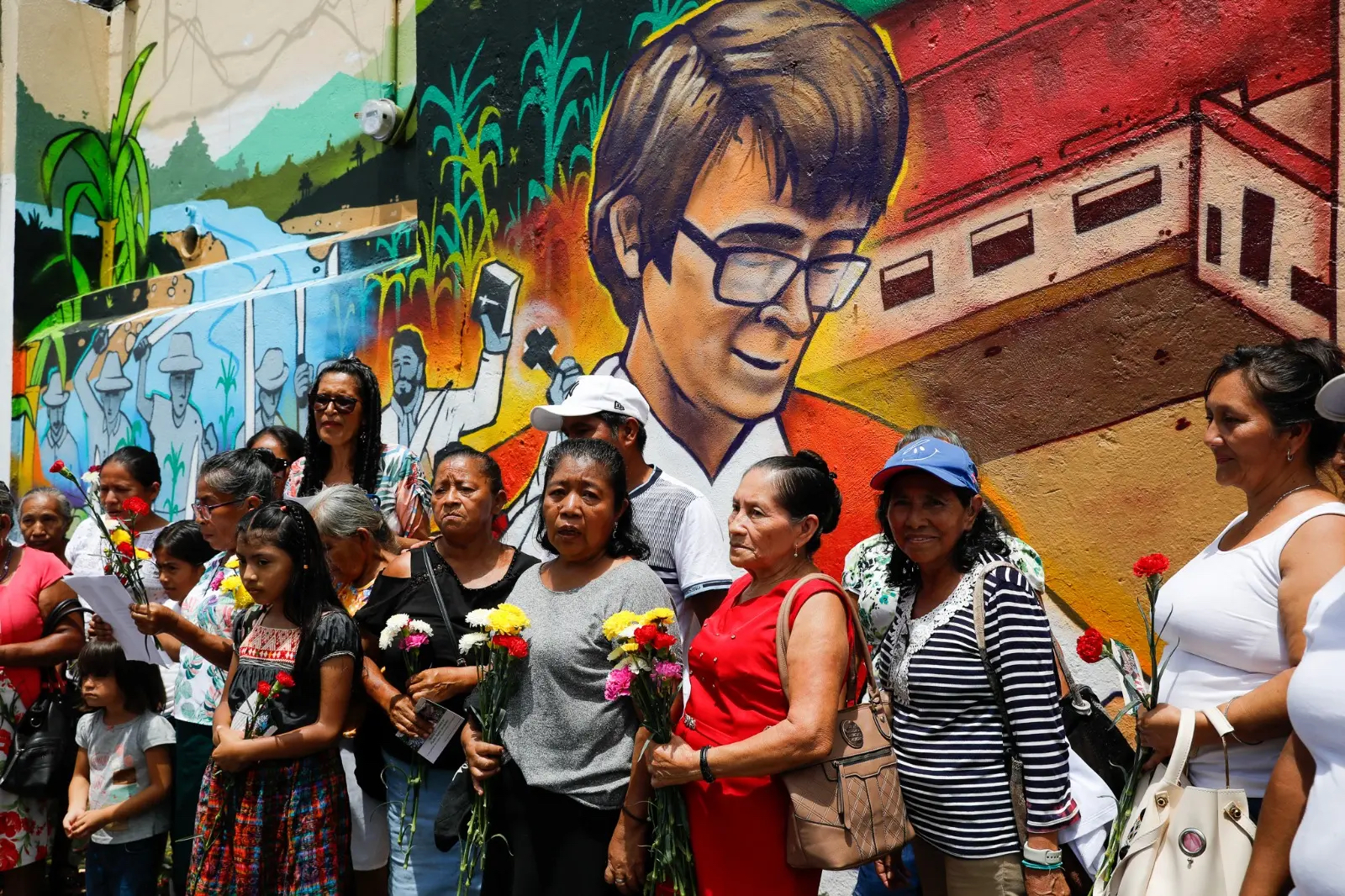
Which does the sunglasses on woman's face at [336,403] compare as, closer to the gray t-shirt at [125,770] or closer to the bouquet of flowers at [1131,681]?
the gray t-shirt at [125,770]

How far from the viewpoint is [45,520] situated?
6207 millimetres

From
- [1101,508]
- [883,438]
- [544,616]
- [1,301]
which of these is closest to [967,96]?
[883,438]

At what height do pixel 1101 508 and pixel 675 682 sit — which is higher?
pixel 1101 508

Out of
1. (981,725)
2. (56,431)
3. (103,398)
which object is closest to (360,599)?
(981,725)

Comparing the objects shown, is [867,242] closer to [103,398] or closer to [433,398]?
[433,398]

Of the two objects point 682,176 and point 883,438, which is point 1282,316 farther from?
point 682,176

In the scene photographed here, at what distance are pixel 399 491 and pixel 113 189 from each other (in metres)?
6.83

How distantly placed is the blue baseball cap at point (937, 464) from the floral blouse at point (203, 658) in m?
2.69

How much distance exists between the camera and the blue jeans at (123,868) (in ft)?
15.5

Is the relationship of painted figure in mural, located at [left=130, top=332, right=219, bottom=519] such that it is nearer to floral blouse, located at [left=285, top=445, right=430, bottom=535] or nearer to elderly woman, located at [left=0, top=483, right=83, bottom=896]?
elderly woman, located at [left=0, top=483, right=83, bottom=896]

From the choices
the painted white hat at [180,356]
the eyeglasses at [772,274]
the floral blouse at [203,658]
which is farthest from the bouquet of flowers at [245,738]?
the painted white hat at [180,356]

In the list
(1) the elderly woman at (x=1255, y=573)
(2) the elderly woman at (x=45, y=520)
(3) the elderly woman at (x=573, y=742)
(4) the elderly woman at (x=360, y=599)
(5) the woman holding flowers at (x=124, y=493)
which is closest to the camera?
(1) the elderly woman at (x=1255, y=573)

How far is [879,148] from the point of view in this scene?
4781 millimetres

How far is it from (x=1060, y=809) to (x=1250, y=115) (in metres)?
2.35
